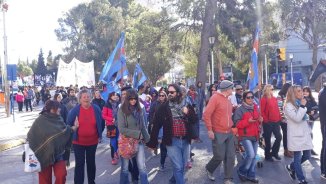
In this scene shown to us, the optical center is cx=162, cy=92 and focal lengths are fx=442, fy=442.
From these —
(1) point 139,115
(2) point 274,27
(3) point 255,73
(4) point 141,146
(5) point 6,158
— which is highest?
(2) point 274,27

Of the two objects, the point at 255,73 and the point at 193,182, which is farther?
the point at 255,73

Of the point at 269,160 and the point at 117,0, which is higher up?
the point at 117,0

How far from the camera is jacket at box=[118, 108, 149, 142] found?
641 cm

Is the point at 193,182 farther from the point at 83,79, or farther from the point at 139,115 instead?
the point at 83,79

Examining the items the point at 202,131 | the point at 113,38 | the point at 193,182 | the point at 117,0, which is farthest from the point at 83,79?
the point at 117,0

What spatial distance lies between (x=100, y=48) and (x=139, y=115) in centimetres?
4440

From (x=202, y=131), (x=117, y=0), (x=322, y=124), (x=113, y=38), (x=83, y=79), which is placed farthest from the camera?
(x=117, y=0)

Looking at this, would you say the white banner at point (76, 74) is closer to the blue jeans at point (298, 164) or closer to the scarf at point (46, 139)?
the blue jeans at point (298, 164)

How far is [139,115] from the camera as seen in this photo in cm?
656

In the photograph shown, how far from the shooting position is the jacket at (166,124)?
646 centimetres

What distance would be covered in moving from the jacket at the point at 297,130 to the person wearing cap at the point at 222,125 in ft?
3.07

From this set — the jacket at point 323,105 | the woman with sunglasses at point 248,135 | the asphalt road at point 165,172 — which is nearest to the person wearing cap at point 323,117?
the jacket at point 323,105

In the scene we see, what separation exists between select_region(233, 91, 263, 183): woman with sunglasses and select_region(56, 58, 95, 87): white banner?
1779cm

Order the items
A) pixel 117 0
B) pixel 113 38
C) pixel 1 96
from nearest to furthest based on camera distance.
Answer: pixel 1 96 → pixel 113 38 → pixel 117 0
